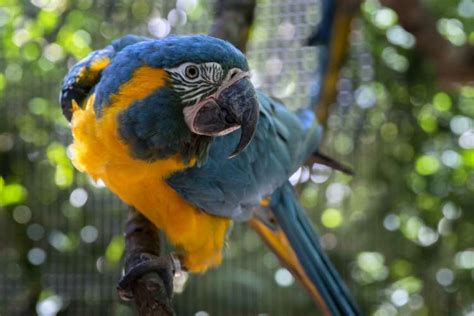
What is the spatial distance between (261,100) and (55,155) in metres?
0.83

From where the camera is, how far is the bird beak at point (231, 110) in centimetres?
93

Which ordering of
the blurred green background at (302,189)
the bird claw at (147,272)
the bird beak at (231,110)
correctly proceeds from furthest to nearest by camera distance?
the blurred green background at (302,189) < the bird claw at (147,272) < the bird beak at (231,110)

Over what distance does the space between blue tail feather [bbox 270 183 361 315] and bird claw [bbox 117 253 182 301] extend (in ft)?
0.97

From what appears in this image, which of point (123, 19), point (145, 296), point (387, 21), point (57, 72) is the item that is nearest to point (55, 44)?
point (57, 72)

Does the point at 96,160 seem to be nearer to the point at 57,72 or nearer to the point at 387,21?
the point at 57,72

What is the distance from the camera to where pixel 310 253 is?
1355 millimetres

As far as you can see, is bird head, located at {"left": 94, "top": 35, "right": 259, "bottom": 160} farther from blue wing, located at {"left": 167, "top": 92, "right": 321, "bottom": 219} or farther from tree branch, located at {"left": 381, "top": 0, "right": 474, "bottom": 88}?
tree branch, located at {"left": 381, "top": 0, "right": 474, "bottom": 88}

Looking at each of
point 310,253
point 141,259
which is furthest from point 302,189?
point 141,259

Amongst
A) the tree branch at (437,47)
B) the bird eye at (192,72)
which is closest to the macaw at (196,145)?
the bird eye at (192,72)

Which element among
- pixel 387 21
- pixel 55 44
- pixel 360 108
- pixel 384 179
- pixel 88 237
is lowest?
pixel 88 237

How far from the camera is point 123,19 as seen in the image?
1.89 m

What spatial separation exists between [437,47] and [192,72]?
26.1 inches

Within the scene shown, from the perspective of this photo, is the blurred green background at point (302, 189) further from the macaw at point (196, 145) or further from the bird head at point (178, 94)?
the bird head at point (178, 94)

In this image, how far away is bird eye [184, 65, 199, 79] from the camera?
37.2 inches
